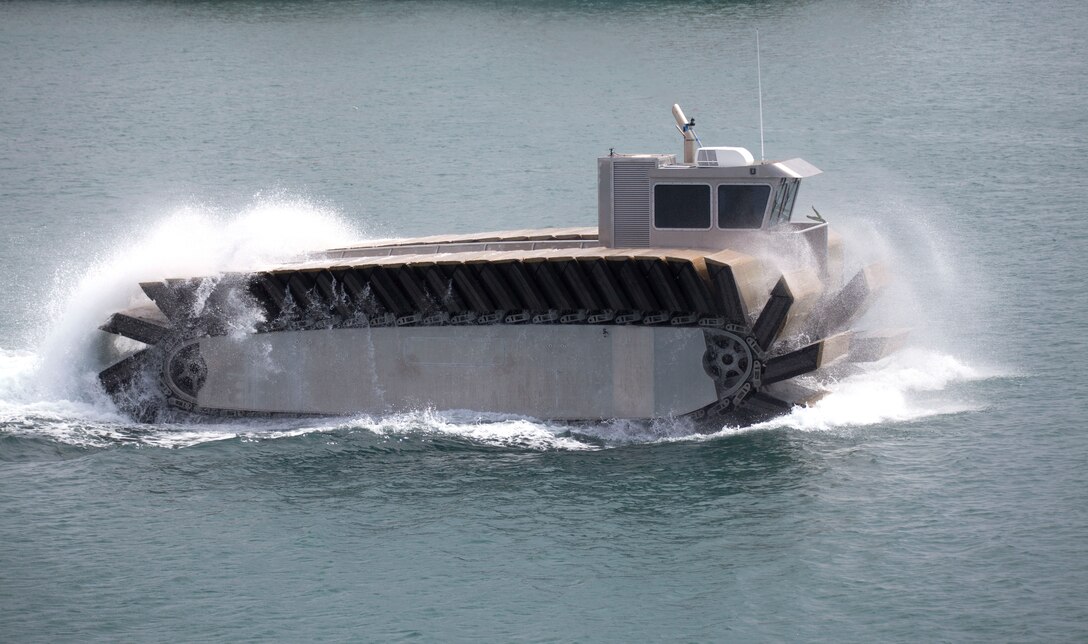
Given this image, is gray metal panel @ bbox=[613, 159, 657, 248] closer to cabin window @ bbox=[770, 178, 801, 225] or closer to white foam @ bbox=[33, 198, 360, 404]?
cabin window @ bbox=[770, 178, 801, 225]

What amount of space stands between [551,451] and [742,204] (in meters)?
6.72

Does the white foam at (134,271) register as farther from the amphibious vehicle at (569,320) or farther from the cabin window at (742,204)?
the cabin window at (742,204)

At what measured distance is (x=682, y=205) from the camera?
30.5 m

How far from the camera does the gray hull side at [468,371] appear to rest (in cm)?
2997

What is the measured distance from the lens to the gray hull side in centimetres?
2997

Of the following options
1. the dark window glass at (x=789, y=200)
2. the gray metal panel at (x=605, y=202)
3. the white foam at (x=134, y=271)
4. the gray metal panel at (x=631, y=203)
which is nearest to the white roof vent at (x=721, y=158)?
the gray metal panel at (x=631, y=203)

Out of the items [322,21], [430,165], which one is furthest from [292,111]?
[322,21]

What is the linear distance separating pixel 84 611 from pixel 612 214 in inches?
543

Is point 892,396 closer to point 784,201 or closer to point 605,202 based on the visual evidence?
point 784,201

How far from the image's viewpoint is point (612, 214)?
3086 centimetres

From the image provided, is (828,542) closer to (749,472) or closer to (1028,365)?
(749,472)

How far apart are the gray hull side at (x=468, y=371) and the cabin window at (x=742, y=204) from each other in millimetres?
2707

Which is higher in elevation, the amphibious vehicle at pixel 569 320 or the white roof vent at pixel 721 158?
the white roof vent at pixel 721 158

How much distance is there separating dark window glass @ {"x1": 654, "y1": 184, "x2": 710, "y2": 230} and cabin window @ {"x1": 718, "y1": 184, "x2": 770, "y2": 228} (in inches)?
12.7
